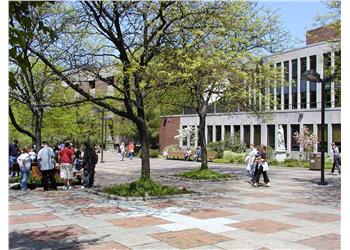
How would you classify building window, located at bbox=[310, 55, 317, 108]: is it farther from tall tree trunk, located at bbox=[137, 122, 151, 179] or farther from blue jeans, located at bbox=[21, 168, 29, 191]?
blue jeans, located at bbox=[21, 168, 29, 191]

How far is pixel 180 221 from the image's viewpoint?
9.70 metres

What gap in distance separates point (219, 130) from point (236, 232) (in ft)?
134

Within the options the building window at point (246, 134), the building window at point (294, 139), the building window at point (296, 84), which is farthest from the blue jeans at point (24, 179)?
the building window at point (296, 84)

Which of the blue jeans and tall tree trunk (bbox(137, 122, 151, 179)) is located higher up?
tall tree trunk (bbox(137, 122, 151, 179))

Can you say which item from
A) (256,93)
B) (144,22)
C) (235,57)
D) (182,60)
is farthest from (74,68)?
(256,93)

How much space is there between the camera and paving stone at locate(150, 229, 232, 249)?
7633 millimetres

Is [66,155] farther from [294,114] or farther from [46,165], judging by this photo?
[294,114]

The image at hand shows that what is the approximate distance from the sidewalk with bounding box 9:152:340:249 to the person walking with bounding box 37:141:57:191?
1006mm

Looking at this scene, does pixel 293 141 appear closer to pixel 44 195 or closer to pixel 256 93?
pixel 256 93

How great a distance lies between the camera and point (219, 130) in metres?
49.2

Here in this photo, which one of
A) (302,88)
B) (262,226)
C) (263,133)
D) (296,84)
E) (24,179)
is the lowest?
(262,226)

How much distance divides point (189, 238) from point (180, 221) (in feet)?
5.28

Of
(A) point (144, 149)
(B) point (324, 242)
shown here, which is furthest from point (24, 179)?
(B) point (324, 242)

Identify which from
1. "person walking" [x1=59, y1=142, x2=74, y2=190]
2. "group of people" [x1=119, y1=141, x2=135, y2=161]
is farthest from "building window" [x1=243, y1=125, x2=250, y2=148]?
"person walking" [x1=59, y1=142, x2=74, y2=190]
